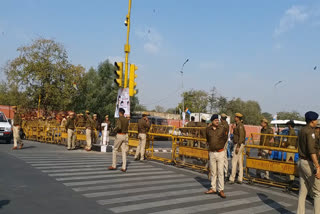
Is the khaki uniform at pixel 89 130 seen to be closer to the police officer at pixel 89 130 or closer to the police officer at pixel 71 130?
the police officer at pixel 89 130

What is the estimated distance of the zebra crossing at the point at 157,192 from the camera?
5.83 m

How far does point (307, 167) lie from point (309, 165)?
0.16 feet

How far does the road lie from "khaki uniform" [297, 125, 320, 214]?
1.13 meters

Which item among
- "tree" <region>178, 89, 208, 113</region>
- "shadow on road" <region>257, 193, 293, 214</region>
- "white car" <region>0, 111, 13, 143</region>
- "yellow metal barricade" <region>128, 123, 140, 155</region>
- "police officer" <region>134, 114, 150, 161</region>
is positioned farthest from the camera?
"tree" <region>178, 89, 208, 113</region>

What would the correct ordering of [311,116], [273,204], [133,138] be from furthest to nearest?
1. [133,138]
2. [273,204]
3. [311,116]

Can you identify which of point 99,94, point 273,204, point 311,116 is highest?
point 99,94

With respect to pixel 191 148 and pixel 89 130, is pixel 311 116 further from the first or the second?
pixel 89 130

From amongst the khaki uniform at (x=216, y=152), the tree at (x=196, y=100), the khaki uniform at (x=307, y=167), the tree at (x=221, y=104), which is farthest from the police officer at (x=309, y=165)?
the tree at (x=196, y=100)

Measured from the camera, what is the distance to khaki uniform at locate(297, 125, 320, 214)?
4926 millimetres

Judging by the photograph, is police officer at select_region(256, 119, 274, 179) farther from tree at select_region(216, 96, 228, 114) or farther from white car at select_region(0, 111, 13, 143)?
tree at select_region(216, 96, 228, 114)

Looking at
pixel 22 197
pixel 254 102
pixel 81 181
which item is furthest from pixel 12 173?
pixel 254 102

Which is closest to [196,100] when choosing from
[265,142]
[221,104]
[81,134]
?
[221,104]

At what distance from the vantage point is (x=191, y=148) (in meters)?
10.8

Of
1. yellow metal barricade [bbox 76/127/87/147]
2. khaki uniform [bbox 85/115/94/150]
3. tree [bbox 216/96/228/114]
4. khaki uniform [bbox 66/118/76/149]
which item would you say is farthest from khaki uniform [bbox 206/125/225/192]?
tree [bbox 216/96/228/114]
